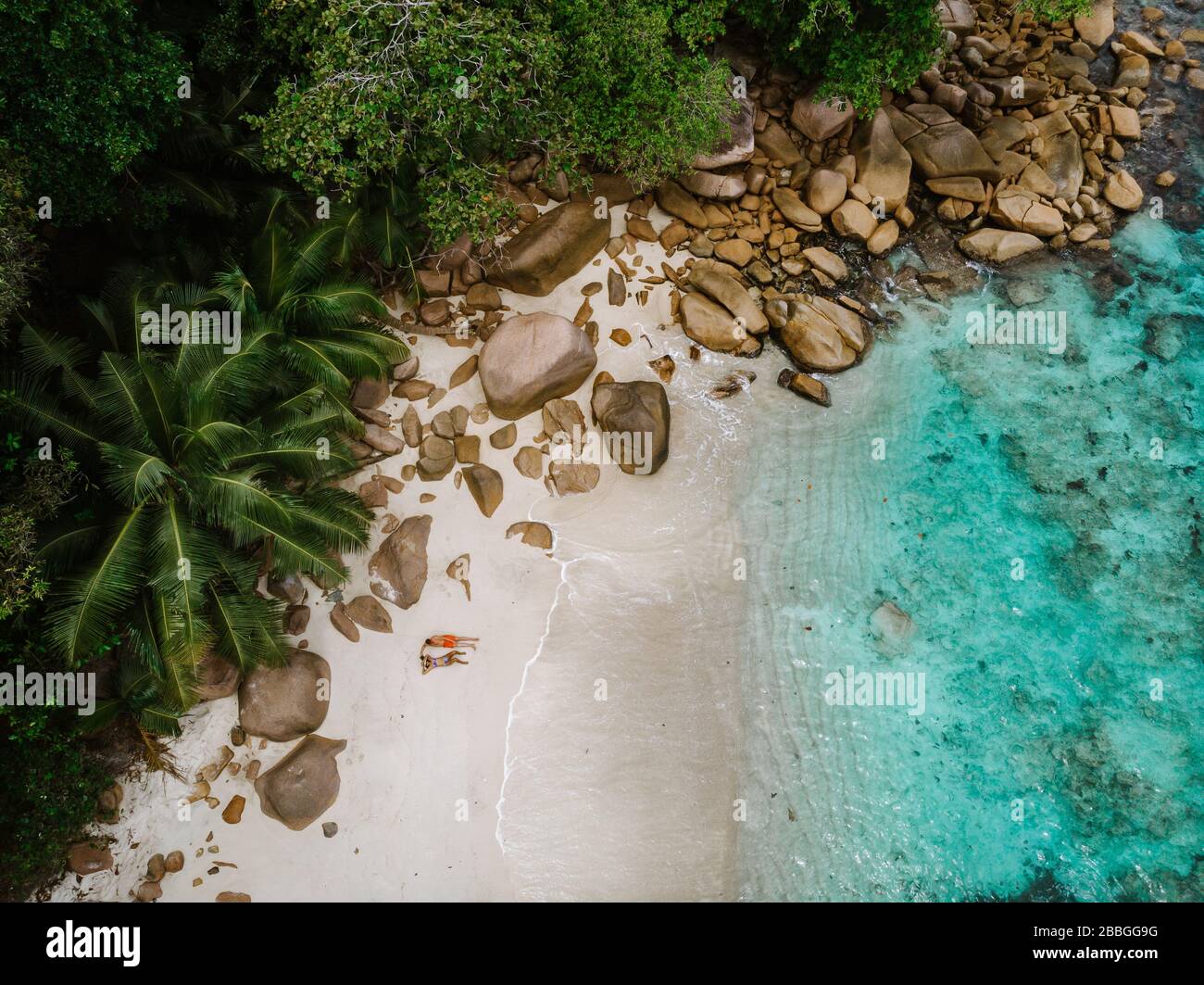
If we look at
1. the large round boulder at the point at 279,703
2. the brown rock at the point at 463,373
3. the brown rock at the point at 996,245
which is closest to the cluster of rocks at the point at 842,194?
the brown rock at the point at 996,245

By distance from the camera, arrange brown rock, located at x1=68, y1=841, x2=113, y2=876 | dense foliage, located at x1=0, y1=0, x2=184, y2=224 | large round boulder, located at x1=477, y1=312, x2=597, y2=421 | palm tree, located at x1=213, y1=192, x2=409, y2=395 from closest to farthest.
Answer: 1. dense foliage, located at x1=0, y1=0, x2=184, y2=224
2. brown rock, located at x1=68, y1=841, x2=113, y2=876
3. palm tree, located at x1=213, y1=192, x2=409, y2=395
4. large round boulder, located at x1=477, y1=312, x2=597, y2=421

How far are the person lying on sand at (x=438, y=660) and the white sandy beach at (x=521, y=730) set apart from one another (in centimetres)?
13

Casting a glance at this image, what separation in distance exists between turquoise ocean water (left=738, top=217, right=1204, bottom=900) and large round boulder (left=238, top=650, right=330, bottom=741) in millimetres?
6248

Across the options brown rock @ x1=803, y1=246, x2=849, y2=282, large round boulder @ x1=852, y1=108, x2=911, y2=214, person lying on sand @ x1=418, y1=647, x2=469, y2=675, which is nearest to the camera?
person lying on sand @ x1=418, y1=647, x2=469, y2=675

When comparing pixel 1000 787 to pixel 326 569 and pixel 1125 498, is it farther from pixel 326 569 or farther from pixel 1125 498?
pixel 326 569

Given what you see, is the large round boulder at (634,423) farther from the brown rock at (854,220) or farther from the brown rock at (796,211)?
the brown rock at (854,220)

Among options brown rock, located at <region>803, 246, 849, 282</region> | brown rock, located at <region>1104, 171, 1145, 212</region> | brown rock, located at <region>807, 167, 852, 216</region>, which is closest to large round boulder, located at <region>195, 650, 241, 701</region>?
brown rock, located at <region>803, 246, 849, 282</region>

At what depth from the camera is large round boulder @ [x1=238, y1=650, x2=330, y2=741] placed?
1013 centimetres

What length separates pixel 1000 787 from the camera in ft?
34.6

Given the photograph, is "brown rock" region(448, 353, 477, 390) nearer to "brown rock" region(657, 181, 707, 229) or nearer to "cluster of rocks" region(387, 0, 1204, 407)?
"cluster of rocks" region(387, 0, 1204, 407)

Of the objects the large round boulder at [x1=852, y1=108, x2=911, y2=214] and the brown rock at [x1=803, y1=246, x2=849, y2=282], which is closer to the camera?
the brown rock at [x1=803, y1=246, x2=849, y2=282]

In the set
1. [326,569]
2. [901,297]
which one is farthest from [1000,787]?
[326,569]

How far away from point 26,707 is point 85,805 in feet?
4.84

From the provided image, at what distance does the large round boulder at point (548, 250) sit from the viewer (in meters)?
12.1
